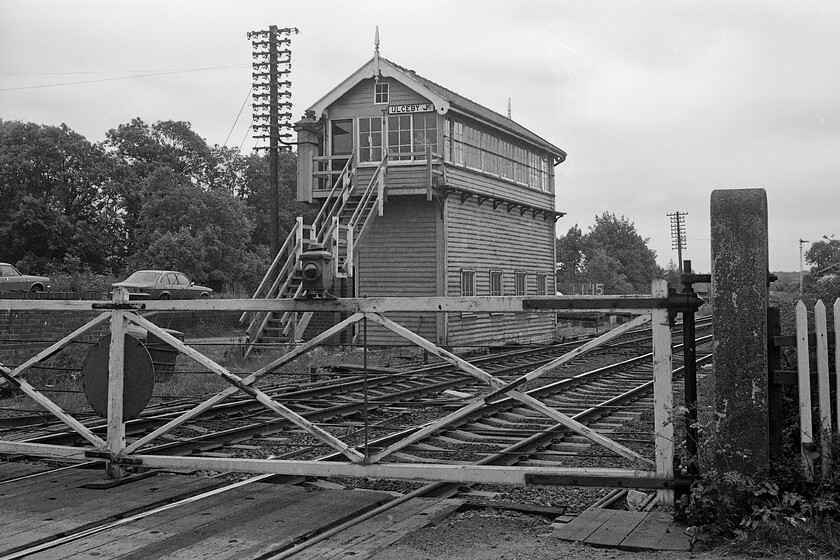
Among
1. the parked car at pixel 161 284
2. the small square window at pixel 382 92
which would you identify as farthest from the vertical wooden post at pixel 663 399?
the parked car at pixel 161 284

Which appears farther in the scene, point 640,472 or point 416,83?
point 416,83

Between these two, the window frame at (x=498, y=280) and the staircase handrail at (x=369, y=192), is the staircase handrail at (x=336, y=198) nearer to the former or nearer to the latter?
the staircase handrail at (x=369, y=192)

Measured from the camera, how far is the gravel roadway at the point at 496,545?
14.6 feet

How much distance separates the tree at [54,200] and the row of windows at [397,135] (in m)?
26.8

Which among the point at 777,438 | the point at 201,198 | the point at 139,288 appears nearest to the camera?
the point at 777,438

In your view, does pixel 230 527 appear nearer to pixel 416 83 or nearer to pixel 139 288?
pixel 416 83

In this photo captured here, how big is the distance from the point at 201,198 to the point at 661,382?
4435 centimetres

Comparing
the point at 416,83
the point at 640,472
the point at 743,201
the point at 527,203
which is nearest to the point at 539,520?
the point at 640,472

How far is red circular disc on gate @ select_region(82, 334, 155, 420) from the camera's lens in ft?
20.9

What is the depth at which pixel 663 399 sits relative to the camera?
5.11 m

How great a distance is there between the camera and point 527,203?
29.8 metres

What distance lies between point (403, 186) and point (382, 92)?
3.00 metres

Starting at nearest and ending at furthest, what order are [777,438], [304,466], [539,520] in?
[777,438]
[539,520]
[304,466]

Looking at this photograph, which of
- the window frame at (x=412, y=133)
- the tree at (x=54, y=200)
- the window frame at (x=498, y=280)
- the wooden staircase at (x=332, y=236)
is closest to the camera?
the wooden staircase at (x=332, y=236)
